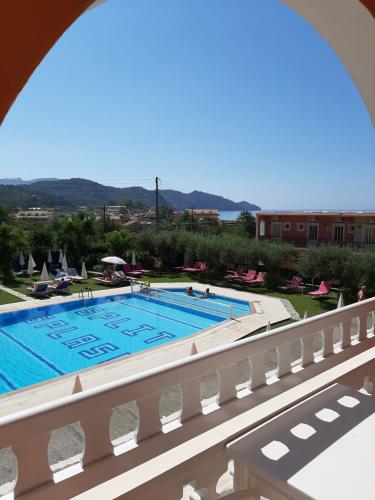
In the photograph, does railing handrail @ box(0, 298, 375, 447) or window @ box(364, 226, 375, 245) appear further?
window @ box(364, 226, 375, 245)

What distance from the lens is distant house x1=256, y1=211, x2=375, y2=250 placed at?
23625 millimetres

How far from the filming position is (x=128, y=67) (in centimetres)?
1079

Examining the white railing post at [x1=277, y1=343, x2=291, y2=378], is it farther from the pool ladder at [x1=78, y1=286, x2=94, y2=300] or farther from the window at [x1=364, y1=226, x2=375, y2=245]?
the window at [x1=364, y1=226, x2=375, y2=245]

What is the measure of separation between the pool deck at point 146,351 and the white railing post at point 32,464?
692cm

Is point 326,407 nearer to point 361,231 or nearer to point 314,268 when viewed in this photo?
point 314,268

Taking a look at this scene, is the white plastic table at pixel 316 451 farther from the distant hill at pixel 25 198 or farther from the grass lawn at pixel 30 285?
the distant hill at pixel 25 198

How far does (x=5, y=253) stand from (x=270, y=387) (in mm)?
21493

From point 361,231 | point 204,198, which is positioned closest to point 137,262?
point 361,231

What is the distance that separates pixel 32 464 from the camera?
154cm

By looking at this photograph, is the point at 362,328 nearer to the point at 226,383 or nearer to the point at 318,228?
the point at 226,383

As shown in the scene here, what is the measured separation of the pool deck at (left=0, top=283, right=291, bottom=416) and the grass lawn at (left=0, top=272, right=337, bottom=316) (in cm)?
90

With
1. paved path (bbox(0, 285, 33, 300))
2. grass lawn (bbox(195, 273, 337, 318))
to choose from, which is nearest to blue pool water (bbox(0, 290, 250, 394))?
paved path (bbox(0, 285, 33, 300))

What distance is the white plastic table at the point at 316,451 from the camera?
1.62 metres

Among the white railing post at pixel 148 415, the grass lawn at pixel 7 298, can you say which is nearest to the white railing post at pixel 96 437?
the white railing post at pixel 148 415
